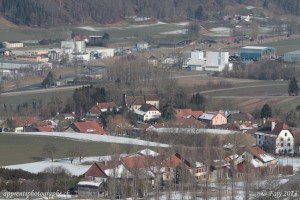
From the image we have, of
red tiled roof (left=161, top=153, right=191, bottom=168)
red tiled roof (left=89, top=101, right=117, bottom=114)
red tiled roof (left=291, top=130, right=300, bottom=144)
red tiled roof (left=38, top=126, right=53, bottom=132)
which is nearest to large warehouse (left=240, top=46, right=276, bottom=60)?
red tiled roof (left=89, top=101, right=117, bottom=114)

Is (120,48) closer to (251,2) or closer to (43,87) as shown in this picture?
(43,87)

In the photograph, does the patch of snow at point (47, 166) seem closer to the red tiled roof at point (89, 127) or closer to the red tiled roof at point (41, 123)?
the red tiled roof at point (89, 127)

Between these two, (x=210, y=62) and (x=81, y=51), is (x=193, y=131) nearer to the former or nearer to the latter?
(x=210, y=62)

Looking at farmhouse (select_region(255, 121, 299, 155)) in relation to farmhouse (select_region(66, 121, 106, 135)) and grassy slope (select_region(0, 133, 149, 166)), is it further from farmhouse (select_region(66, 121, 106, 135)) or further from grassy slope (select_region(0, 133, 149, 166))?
farmhouse (select_region(66, 121, 106, 135))

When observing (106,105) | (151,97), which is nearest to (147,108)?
(106,105)

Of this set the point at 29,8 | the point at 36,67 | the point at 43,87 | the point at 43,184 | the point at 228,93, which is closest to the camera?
the point at 43,184

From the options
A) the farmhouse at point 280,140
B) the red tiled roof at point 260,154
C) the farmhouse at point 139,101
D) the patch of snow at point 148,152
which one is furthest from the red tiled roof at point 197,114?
the patch of snow at point 148,152

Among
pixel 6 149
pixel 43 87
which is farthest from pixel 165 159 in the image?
pixel 43 87
